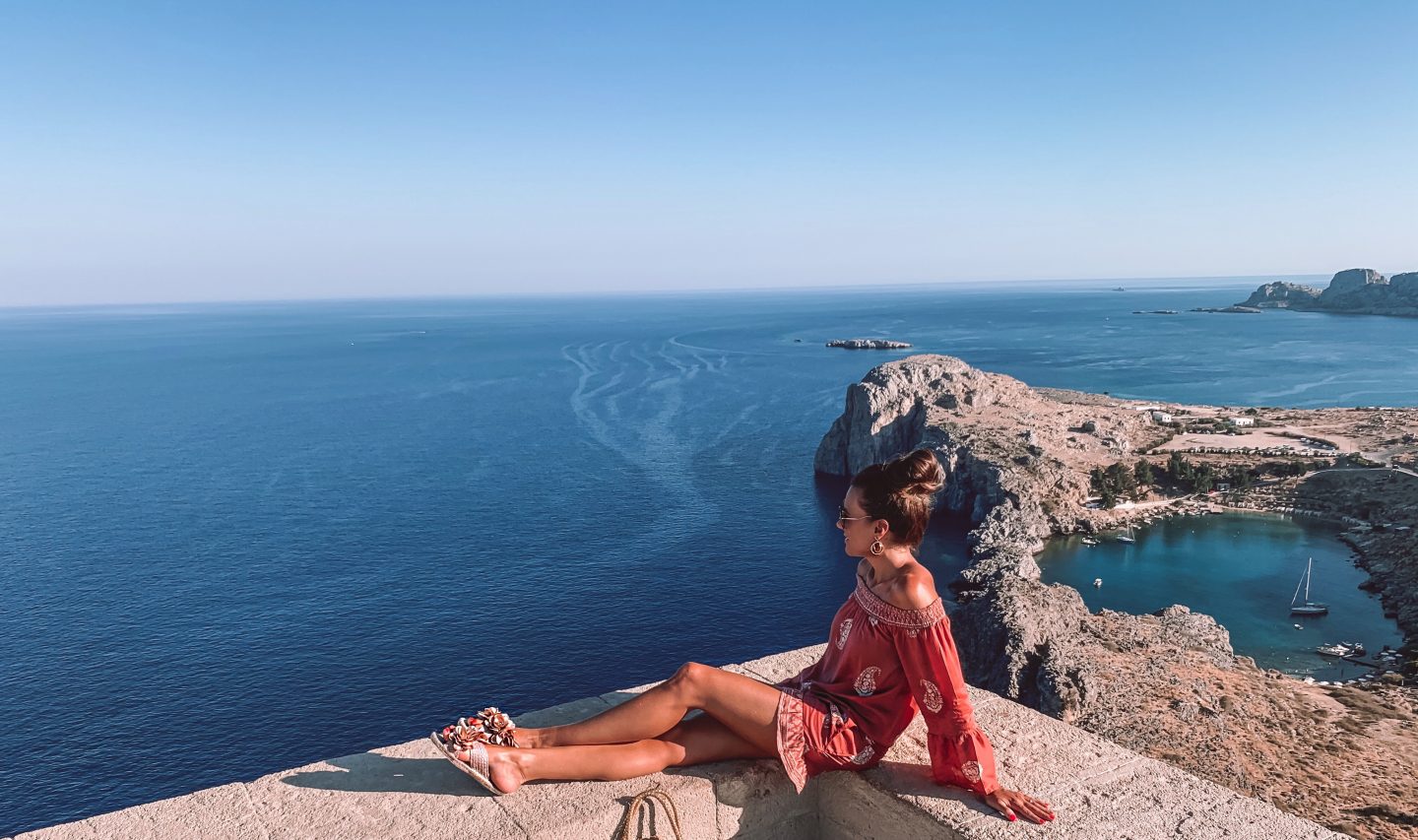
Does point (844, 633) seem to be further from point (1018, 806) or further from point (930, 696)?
point (1018, 806)

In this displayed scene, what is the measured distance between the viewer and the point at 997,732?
5375mm

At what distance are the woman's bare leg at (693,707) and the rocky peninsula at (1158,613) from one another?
69.1 ft

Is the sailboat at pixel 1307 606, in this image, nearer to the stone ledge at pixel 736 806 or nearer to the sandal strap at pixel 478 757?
the stone ledge at pixel 736 806

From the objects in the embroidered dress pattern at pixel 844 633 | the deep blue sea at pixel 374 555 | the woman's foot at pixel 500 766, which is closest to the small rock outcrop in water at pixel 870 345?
the deep blue sea at pixel 374 555

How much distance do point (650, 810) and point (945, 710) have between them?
1755 millimetres

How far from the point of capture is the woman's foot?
4.48 metres

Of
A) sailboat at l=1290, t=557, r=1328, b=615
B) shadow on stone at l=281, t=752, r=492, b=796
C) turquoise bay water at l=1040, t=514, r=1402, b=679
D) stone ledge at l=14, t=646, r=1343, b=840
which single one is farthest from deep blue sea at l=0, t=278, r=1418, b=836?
A: stone ledge at l=14, t=646, r=1343, b=840

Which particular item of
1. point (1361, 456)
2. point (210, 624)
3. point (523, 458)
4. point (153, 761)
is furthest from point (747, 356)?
point (153, 761)

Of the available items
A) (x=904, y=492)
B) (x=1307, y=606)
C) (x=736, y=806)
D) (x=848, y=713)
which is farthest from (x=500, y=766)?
(x=1307, y=606)

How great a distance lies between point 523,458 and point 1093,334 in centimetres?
15762

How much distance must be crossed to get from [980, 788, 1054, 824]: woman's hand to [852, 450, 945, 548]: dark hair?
56.5 inches

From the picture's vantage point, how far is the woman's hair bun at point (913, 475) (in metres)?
4.76

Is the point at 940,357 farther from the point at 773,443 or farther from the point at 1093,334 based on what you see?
the point at 1093,334

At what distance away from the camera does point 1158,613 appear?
39.3 metres
